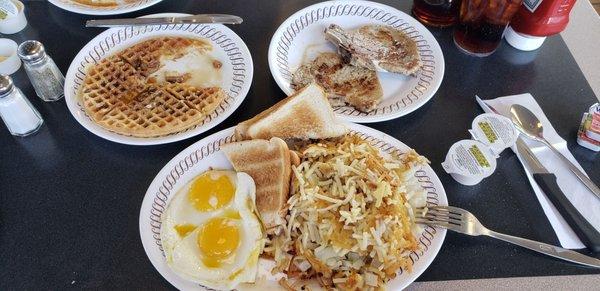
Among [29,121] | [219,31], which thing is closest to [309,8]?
[219,31]

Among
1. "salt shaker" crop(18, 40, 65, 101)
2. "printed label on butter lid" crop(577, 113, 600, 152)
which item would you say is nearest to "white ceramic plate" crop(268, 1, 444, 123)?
"printed label on butter lid" crop(577, 113, 600, 152)

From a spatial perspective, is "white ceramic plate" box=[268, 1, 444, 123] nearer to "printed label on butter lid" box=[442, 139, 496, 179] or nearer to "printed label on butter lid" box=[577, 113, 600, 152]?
"printed label on butter lid" box=[442, 139, 496, 179]

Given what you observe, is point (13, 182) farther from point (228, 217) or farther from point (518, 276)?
point (518, 276)

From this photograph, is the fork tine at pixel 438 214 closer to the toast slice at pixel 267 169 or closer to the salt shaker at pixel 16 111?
the toast slice at pixel 267 169

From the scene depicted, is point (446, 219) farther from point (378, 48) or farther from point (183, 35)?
point (183, 35)

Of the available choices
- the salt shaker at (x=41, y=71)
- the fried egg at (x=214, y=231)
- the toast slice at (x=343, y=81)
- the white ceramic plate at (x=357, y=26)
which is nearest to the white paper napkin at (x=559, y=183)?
the white ceramic plate at (x=357, y=26)

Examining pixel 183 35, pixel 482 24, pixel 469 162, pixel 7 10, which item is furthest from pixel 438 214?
pixel 7 10

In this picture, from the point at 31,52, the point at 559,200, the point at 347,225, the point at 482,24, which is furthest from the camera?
the point at 482,24
